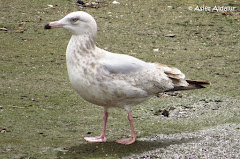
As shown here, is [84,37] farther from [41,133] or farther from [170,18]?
[170,18]

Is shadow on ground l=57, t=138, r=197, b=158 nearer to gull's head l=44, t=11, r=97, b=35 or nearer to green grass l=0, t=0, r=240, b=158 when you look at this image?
green grass l=0, t=0, r=240, b=158

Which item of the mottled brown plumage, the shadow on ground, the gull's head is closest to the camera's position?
the shadow on ground

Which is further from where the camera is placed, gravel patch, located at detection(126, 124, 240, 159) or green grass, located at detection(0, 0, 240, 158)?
green grass, located at detection(0, 0, 240, 158)

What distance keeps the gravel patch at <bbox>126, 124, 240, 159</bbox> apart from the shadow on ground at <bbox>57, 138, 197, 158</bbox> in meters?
0.07

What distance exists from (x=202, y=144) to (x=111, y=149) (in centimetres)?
88

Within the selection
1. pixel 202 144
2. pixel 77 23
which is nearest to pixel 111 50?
pixel 77 23

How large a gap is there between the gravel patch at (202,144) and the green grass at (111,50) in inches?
5.9

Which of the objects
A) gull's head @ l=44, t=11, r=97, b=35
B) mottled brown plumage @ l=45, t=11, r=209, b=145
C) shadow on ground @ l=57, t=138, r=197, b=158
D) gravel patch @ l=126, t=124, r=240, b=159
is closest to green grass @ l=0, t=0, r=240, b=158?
shadow on ground @ l=57, t=138, r=197, b=158

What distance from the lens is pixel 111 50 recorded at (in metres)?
7.50

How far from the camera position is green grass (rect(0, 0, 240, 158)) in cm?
461

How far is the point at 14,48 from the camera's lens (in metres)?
7.30

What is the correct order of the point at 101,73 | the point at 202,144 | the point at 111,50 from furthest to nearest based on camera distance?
the point at 111,50 < the point at 202,144 < the point at 101,73

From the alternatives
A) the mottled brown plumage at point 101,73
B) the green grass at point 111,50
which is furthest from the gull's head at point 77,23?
the green grass at point 111,50

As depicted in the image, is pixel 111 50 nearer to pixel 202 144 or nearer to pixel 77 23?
pixel 77 23
